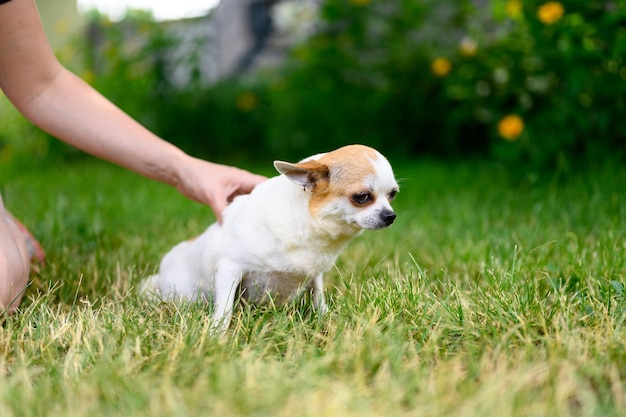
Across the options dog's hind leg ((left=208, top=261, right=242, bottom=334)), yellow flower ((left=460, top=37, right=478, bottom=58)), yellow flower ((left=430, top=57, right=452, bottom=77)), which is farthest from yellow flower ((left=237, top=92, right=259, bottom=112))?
dog's hind leg ((left=208, top=261, right=242, bottom=334))

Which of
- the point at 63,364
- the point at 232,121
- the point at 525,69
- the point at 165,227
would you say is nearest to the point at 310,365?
the point at 63,364

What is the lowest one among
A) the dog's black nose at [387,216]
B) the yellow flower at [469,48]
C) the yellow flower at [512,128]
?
the yellow flower at [512,128]

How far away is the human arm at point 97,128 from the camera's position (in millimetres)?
2232

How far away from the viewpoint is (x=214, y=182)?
2236 mm

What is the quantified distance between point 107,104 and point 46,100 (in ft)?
0.63

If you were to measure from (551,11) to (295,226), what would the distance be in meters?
2.26

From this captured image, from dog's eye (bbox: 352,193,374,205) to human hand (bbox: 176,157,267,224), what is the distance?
0.47m

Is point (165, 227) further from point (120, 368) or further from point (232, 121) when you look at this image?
point (232, 121)

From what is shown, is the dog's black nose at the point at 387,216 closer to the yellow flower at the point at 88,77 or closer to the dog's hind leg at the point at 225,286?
the dog's hind leg at the point at 225,286

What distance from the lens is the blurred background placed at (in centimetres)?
374

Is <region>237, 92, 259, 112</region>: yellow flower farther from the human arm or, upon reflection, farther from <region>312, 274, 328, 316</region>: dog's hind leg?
<region>312, 274, 328, 316</region>: dog's hind leg

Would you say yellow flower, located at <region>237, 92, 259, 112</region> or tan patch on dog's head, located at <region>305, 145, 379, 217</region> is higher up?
tan patch on dog's head, located at <region>305, 145, 379, 217</region>

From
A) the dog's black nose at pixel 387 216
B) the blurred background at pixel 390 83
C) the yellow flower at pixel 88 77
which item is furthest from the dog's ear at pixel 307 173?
the yellow flower at pixel 88 77

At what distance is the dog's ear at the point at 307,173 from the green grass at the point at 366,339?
12.9 inches
